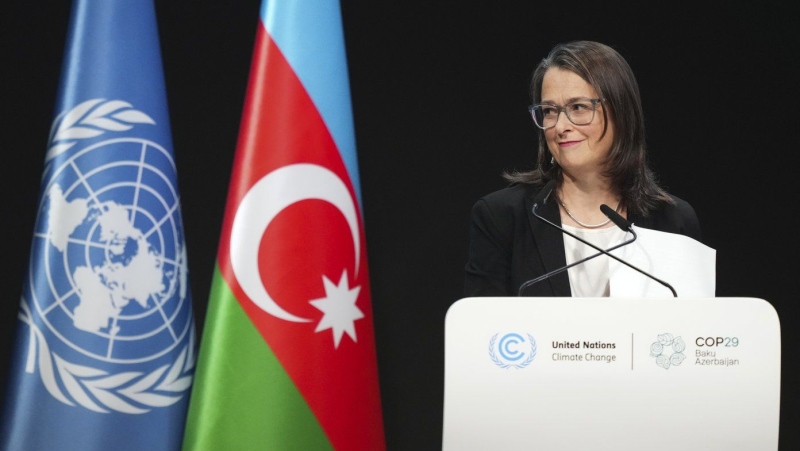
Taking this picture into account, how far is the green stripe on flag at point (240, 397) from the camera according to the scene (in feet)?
6.75

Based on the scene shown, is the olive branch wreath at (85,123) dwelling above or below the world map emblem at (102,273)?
above

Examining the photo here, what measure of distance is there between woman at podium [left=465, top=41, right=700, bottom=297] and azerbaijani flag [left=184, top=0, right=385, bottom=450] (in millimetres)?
562

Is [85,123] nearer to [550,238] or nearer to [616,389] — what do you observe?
[550,238]

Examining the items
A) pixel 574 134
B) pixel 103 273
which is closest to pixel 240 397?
pixel 103 273

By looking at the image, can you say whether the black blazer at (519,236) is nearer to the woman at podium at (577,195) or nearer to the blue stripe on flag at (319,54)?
the woman at podium at (577,195)

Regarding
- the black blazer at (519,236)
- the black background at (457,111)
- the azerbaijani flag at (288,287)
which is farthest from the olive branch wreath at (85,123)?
the black blazer at (519,236)

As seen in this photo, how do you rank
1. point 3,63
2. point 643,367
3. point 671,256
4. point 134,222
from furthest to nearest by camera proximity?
point 3,63 → point 134,222 → point 671,256 → point 643,367

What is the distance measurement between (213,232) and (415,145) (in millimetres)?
722

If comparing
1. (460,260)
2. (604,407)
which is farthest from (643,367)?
(460,260)

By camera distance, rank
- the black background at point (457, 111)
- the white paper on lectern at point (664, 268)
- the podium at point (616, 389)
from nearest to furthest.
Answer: the podium at point (616, 389)
the white paper on lectern at point (664, 268)
the black background at point (457, 111)

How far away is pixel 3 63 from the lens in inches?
104

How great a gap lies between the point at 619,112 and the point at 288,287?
92 centimetres

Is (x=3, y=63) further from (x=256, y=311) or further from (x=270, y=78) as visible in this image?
(x=256, y=311)

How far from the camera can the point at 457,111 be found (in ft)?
9.11
